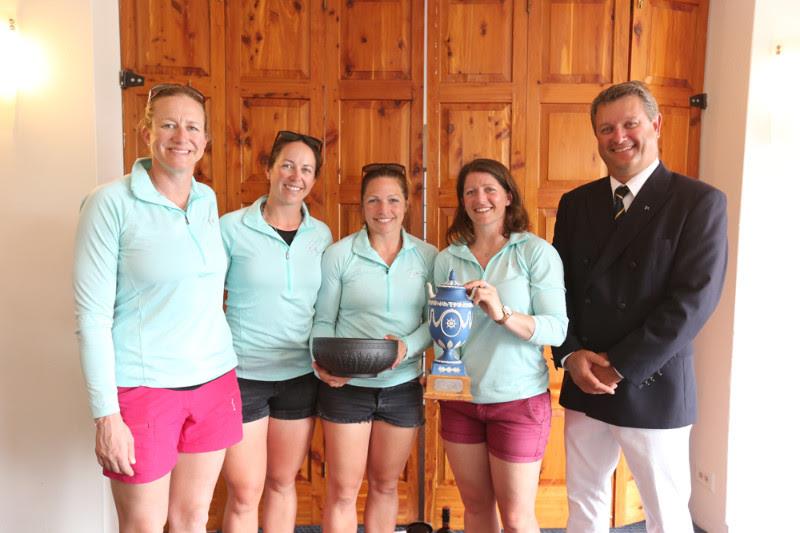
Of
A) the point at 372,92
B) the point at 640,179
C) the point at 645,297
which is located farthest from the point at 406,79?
the point at 645,297

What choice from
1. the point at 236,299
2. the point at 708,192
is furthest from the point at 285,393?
the point at 708,192

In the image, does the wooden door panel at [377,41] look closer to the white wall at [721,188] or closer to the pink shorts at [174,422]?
the white wall at [721,188]

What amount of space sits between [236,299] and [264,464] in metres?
0.53

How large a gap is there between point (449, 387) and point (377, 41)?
1.52m

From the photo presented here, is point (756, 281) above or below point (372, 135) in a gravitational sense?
below

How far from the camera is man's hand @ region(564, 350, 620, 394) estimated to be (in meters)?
1.65

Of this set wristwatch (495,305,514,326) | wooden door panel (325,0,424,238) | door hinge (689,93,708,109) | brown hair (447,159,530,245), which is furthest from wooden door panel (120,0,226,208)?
door hinge (689,93,708,109)

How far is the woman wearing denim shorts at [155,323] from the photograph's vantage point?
137 centimetres

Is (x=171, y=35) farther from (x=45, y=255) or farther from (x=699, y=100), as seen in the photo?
(x=699, y=100)

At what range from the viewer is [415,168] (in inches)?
93.7

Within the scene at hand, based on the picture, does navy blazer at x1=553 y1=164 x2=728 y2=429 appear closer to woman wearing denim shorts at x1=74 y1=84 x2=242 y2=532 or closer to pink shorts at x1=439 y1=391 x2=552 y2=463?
pink shorts at x1=439 y1=391 x2=552 y2=463

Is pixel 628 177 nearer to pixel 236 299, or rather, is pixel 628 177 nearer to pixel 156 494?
pixel 236 299

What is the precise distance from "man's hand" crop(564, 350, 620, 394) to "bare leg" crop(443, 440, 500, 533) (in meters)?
0.36

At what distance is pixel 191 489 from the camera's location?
154cm
